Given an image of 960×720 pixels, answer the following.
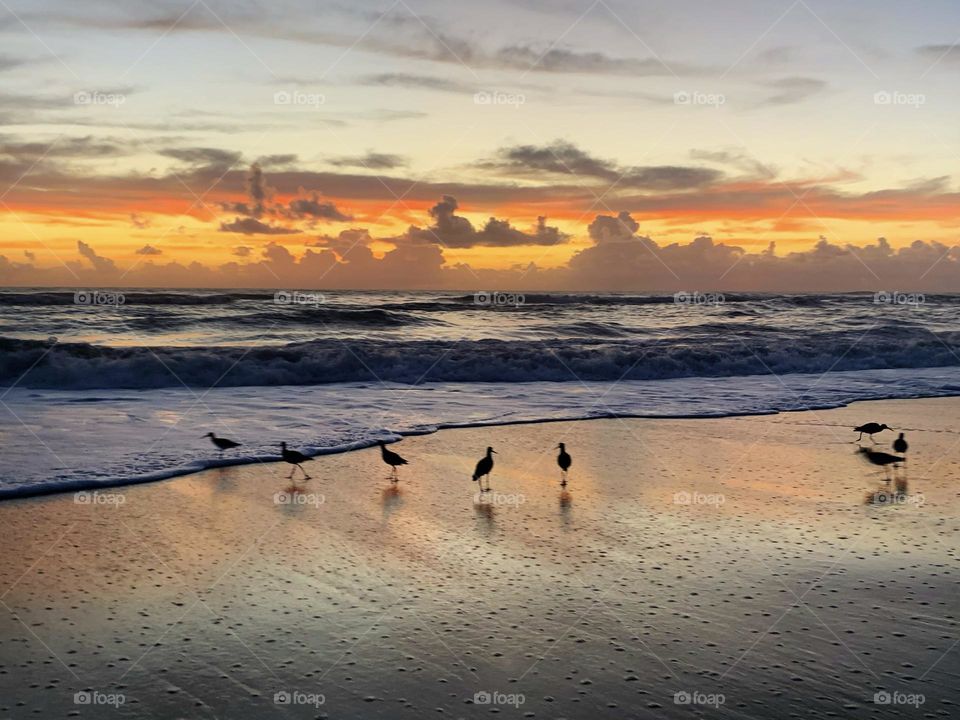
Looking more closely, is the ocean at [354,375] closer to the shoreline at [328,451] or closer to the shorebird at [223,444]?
the shoreline at [328,451]

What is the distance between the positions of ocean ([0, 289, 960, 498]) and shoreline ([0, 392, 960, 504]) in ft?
0.17

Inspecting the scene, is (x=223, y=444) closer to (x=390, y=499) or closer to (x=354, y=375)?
(x=390, y=499)

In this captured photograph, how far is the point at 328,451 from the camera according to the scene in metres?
12.3

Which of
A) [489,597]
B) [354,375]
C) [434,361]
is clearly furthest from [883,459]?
[434,361]

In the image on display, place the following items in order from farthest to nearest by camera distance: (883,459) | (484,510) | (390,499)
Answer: (883,459), (390,499), (484,510)

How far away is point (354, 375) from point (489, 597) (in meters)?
18.0

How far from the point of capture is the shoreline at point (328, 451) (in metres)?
9.50

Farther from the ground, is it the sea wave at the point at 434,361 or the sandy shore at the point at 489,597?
Result: the sea wave at the point at 434,361

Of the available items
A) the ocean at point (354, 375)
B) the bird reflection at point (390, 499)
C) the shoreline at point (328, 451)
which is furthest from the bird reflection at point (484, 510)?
the ocean at point (354, 375)

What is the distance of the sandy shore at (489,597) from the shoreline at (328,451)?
33 cm

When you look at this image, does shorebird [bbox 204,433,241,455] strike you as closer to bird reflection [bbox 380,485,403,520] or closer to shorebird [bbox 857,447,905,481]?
bird reflection [bbox 380,485,403,520]

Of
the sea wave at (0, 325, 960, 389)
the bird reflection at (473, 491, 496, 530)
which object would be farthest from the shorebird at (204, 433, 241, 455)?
the sea wave at (0, 325, 960, 389)

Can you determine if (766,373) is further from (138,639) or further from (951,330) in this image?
(138,639)

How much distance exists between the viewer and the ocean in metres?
12.9
